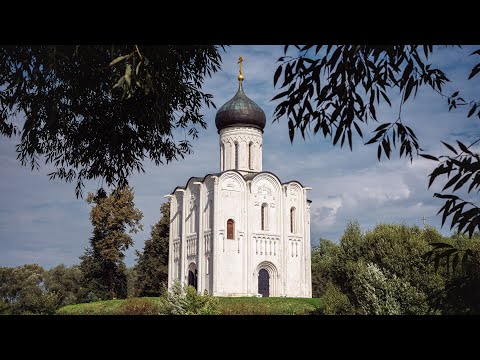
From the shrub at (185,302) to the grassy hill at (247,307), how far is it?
5.08 metres

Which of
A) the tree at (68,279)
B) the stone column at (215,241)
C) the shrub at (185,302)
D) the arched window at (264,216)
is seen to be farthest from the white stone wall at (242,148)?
the shrub at (185,302)

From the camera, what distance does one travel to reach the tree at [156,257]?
33656 millimetres

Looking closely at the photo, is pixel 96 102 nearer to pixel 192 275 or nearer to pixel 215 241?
pixel 215 241

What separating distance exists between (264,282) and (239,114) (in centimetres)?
942

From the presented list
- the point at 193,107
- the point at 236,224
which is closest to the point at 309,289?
the point at 236,224

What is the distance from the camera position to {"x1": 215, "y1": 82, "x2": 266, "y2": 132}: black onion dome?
31.8 meters

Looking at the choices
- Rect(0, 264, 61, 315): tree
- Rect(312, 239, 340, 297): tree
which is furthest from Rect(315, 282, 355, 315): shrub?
Rect(0, 264, 61, 315): tree

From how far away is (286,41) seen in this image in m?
3.06

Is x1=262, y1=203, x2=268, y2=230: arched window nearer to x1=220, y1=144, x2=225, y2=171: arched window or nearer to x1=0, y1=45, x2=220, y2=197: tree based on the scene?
x1=220, y1=144, x2=225, y2=171: arched window

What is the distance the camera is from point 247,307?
2245 centimetres
